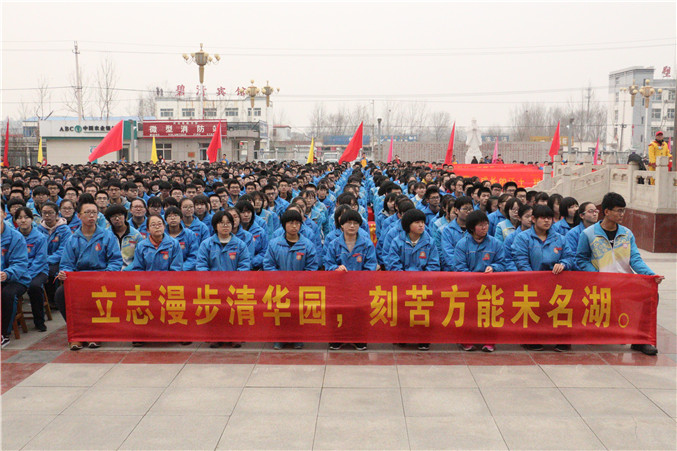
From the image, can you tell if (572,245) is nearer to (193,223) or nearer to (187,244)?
(187,244)

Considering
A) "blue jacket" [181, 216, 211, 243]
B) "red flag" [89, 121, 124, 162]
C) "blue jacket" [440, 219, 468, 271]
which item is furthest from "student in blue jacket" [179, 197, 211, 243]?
"red flag" [89, 121, 124, 162]

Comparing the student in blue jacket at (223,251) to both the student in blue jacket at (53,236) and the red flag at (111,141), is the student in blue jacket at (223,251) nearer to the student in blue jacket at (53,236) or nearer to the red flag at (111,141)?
the student in blue jacket at (53,236)

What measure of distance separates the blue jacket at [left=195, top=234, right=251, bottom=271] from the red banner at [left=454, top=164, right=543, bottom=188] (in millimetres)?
17799

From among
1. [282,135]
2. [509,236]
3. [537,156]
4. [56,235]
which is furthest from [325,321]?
[282,135]

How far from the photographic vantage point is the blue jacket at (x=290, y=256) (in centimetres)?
654

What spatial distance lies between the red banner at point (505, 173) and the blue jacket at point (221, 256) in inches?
701

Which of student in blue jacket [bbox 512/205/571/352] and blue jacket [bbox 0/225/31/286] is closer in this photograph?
student in blue jacket [bbox 512/205/571/352]

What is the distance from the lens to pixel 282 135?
92.1 metres

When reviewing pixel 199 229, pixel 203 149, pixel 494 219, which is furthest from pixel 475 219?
pixel 203 149

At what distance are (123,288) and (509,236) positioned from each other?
4150mm

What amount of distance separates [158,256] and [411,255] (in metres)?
2.66

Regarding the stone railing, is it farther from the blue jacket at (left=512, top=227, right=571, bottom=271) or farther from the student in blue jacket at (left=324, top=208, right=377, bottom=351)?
the student in blue jacket at (left=324, top=208, right=377, bottom=351)

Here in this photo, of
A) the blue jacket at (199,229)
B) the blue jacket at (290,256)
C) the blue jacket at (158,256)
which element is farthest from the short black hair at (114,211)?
the blue jacket at (290,256)

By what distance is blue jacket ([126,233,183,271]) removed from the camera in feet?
21.8
